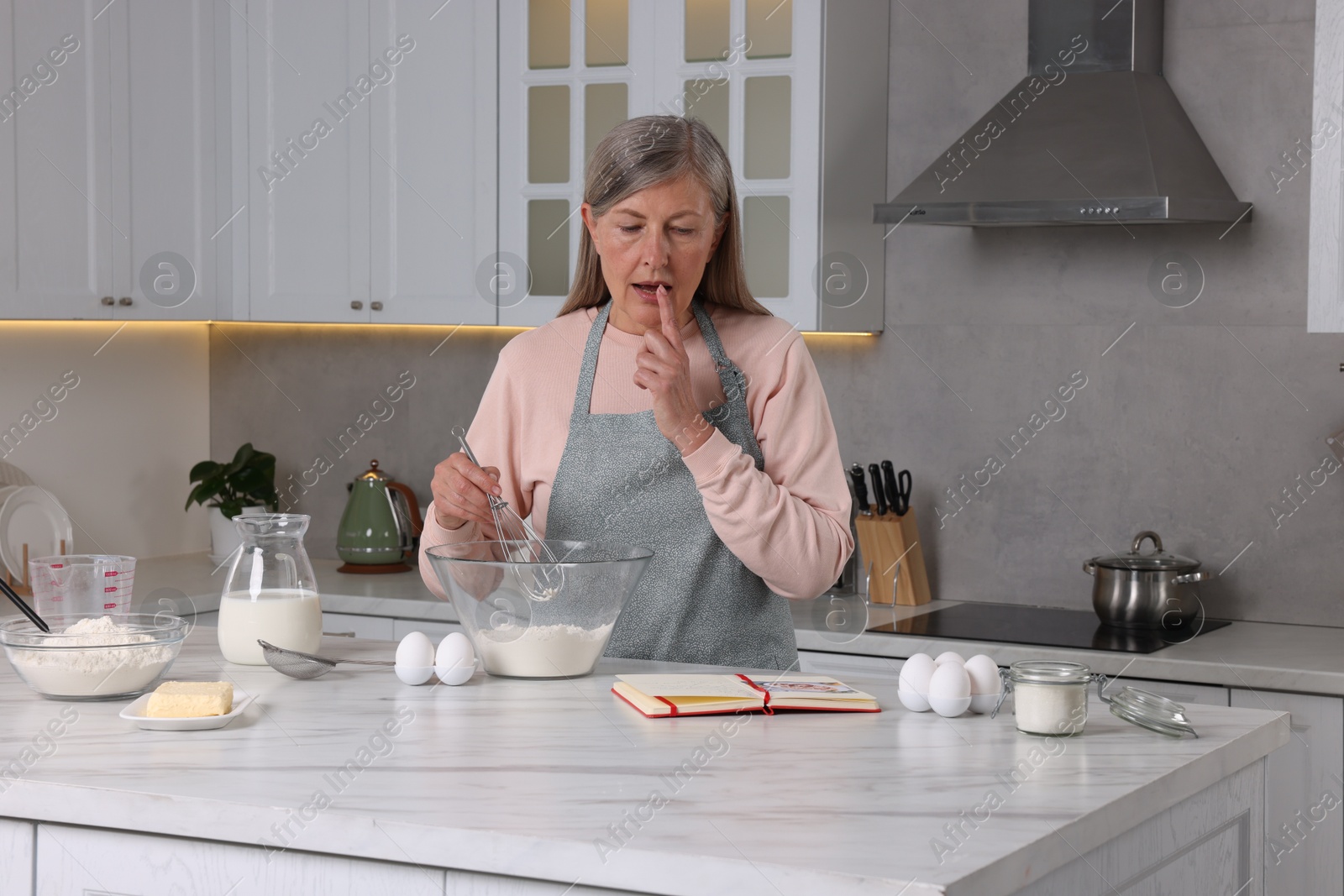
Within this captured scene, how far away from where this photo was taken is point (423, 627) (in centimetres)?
298

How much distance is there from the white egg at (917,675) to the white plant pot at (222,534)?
2.43 metres

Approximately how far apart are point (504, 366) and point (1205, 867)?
1031mm

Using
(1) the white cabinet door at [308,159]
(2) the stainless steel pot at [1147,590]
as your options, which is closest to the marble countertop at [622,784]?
(2) the stainless steel pot at [1147,590]

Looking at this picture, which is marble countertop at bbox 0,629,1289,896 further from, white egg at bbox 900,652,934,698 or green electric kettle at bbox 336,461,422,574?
green electric kettle at bbox 336,461,422,574

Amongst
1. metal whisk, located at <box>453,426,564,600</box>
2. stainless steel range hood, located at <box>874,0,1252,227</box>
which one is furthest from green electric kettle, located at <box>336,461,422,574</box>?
metal whisk, located at <box>453,426,564,600</box>

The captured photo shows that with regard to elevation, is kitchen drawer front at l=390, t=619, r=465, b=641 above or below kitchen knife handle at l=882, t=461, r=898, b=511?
below

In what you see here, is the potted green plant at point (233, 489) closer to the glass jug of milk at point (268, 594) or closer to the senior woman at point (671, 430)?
the senior woman at point (671, 430)

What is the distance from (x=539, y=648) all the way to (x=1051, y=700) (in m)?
0.53

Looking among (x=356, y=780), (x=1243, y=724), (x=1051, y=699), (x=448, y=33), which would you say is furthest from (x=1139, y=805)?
(x=448, y=33)

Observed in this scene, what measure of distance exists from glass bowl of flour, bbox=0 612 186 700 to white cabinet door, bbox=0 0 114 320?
1606 millimetres

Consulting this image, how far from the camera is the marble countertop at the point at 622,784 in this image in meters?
1.01

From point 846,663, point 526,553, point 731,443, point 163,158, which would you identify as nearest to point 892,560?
point 846,663

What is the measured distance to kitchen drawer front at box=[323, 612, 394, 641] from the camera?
9.96 ft

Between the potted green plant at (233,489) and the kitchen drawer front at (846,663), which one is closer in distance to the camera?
the kitchen drawer front at (846,663)
